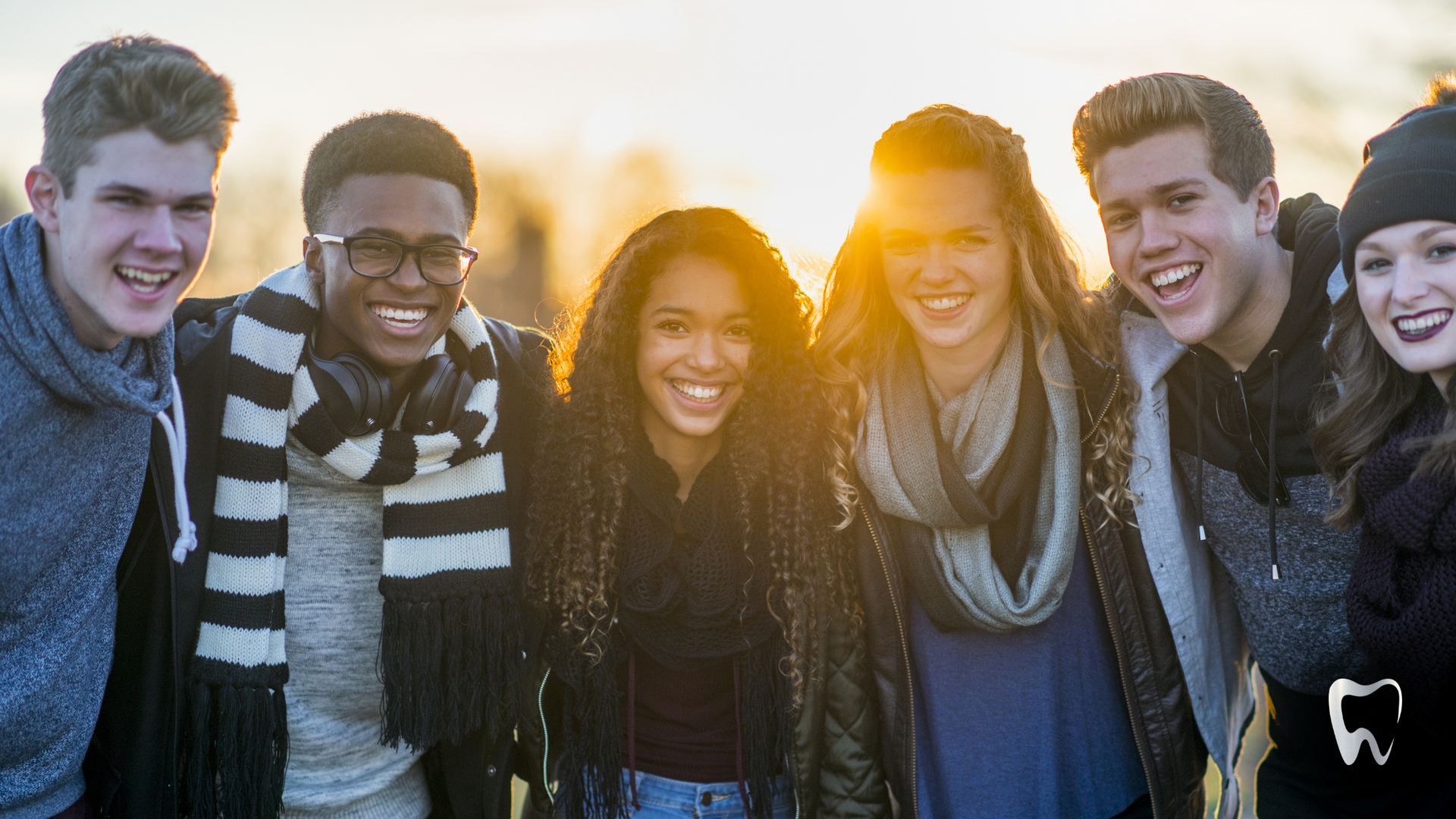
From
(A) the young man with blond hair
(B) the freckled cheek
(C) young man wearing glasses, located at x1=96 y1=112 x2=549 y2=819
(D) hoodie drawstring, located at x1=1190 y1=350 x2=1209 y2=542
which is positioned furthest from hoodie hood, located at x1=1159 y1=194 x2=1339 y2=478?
(A) the young man with blond hair

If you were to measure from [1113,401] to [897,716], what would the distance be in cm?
115

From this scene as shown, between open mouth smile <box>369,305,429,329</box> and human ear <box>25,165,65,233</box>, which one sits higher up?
human ear <box>25,165,65,233</box>

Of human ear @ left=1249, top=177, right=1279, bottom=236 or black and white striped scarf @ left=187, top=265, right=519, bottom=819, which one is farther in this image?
human ear @ left=1249, top=177, right=1279, bottom=236

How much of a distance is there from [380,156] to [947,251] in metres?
1.68

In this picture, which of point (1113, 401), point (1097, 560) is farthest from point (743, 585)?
point (1113, 401)

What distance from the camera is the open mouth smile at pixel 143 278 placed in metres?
2.13

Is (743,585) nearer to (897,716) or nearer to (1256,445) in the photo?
(897,716)

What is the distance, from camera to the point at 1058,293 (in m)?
3.02

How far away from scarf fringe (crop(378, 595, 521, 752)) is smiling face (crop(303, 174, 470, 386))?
A: 28.7 inches

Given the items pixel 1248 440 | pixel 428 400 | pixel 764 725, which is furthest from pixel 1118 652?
pixel 428 400

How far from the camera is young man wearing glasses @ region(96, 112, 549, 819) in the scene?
2.51m

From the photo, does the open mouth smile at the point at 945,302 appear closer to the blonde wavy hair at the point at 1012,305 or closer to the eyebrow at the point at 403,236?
the blonde wavy hair at the point at 1012,305

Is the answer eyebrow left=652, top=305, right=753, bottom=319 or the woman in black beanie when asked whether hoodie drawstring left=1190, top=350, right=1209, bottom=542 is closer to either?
the woman in black beanie

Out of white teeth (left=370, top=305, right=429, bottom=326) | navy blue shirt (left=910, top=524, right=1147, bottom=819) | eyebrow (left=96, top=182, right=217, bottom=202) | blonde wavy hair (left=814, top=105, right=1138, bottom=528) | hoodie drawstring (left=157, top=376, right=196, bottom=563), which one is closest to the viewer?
eyebrow (left=96, top=182, right=217, bottom=202)
